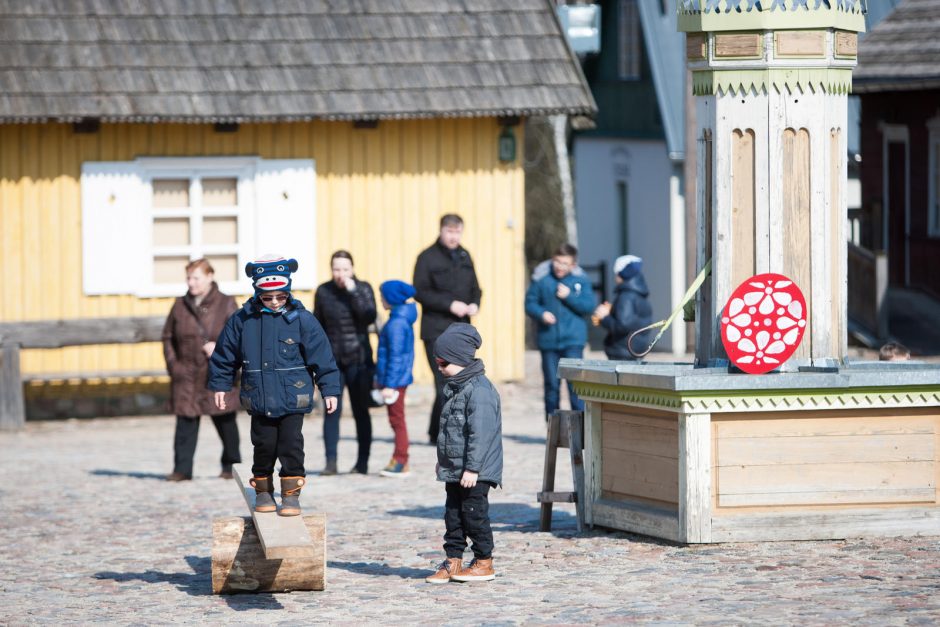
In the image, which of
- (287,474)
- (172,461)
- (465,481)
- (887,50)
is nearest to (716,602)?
(465,481)

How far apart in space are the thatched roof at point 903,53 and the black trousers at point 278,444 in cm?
1571

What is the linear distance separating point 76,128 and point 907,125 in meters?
12.5

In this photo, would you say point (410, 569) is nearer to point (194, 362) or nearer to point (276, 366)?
point (276, 366)

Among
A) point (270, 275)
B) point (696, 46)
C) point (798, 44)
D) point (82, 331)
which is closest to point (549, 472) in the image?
point (270, 275)

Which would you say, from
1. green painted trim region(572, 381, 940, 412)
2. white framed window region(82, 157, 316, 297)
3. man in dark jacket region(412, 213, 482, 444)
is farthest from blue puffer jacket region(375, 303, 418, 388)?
white framed window region(82, 157, 316, 297)

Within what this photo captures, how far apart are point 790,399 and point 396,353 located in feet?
14.9

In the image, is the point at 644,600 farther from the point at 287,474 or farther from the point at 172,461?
the point at 172,461

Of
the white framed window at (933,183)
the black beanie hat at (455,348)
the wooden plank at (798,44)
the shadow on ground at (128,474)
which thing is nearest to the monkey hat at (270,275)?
the black beanie hat at (455,348)

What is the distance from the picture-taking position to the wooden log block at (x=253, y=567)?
8930 millimetres

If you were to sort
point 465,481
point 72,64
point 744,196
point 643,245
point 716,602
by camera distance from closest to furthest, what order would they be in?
A: 1. point 716,602
2. point 465,481
3. point 744,196
4. point 72,64
5. point 643,245

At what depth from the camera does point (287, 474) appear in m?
9.20

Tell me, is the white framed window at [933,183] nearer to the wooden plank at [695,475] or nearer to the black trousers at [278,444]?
the wooden plank at [695,475]

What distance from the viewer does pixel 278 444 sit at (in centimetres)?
932

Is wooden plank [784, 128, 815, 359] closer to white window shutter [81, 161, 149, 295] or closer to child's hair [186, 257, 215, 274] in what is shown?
child's hair [186, 257, 215, 274]
